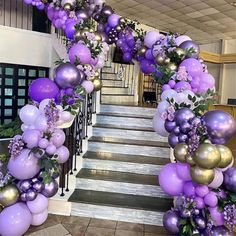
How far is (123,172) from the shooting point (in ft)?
11.4

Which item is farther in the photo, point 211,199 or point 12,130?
point 12,130

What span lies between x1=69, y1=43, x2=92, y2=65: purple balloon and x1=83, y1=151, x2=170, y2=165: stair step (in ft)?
4.58

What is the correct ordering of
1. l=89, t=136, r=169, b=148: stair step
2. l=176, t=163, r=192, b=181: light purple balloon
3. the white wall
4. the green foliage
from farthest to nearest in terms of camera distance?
the white wall → l=89, t=136, r=169, b=148: stair step → the green foliage → l=176, t=163, r=192, b=181: light purple balloon

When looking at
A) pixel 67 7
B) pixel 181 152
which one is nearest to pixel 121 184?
pixel 181 152

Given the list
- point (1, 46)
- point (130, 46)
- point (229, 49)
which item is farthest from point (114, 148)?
point (229, 49)

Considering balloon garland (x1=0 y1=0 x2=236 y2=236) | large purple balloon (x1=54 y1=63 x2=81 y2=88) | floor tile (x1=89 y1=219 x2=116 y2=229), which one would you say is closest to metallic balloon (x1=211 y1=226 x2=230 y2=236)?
balloon garland (x1=0 y1=0 x2=236 y2=236)

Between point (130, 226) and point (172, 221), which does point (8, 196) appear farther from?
point (172, 221)

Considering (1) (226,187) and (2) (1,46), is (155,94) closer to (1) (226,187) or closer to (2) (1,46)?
(2) (1,46)

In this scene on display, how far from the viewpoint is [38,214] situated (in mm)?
2502

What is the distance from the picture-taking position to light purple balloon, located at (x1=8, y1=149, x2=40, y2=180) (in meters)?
2.28

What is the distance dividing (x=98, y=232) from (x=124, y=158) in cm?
122

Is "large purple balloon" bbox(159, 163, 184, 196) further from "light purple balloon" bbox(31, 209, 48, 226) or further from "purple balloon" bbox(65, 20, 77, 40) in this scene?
"purple balloon" bbox(65, 20, 77, 40)

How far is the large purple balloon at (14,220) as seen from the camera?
2.20 metres

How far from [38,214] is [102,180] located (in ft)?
3.02
